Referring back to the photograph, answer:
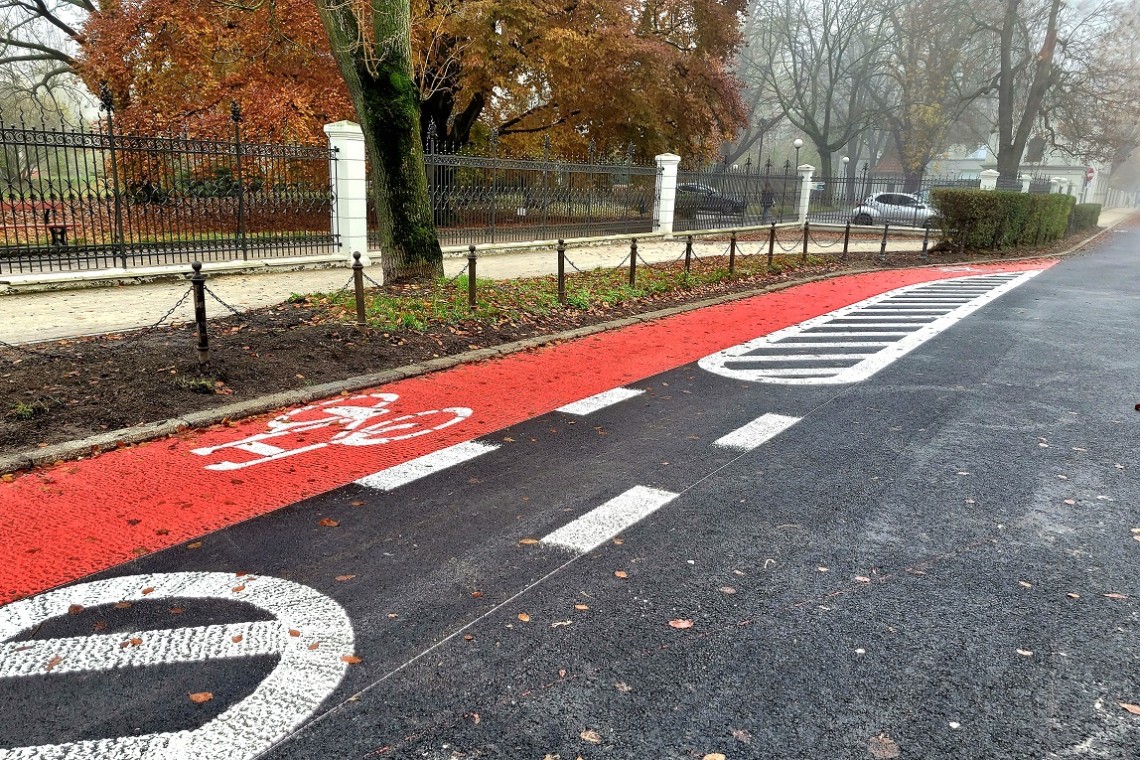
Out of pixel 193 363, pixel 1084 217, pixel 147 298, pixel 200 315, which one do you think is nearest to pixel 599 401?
pixel 200 315

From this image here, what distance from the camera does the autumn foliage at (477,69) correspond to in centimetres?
2195

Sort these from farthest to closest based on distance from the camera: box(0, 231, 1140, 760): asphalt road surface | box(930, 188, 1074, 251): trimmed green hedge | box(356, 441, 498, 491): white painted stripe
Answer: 1. box(930, 188, 1074, 251): trimmed green hedge
2. box(356, 441, 498, 491): white painted stripe
3. box(0, 231, 1140, 760): asphalt road surface

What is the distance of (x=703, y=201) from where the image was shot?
28.3 metres

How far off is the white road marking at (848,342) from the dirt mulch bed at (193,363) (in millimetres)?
2771

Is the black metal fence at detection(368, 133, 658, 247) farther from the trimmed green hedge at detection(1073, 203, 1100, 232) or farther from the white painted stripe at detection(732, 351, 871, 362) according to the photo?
the trimmed green hedge at detection(1073, 203, 1100, 232)

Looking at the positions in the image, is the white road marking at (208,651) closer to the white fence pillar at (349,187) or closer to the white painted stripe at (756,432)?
the white painted stripe at (756,432)

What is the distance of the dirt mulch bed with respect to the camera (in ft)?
20.7

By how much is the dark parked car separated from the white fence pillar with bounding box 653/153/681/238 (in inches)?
30.3

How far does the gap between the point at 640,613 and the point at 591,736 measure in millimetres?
898

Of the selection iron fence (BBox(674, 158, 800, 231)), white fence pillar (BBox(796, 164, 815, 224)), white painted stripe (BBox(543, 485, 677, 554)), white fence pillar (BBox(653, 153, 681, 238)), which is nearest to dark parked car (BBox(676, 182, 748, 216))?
iron fence (BBox(674, 158, 800, 231))

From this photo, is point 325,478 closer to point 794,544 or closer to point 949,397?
point 794,544

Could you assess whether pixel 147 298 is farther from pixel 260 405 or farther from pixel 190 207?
pixel 260 405

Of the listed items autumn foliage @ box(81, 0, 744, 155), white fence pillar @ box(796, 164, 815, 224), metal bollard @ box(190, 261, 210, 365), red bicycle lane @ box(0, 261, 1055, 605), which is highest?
autumn foliage @ box(81, 0, 744, 155)

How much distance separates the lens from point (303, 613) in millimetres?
3646
